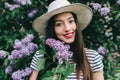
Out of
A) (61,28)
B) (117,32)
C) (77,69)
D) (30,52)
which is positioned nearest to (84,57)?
(77,69)

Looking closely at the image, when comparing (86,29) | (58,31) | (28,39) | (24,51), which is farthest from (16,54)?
(86,29)

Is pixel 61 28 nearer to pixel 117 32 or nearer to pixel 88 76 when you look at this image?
pixel 88 76

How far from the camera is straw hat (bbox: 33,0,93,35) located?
277 centimetres

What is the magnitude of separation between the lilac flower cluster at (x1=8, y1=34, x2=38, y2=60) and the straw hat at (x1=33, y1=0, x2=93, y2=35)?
164 millimetres

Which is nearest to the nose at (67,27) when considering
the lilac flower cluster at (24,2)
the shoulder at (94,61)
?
the shoulder at (94,61)

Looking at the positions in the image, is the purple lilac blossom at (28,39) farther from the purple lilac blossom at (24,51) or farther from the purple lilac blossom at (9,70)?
the purple lilac blossom at (9,70)

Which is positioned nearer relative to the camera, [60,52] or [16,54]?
[60,52]

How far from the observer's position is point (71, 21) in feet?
9.18

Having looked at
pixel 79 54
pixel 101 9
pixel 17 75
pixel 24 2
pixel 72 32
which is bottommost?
pixel 17 75

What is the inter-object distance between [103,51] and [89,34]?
26cm

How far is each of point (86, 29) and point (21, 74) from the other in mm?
752

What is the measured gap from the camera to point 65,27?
2.73 metres

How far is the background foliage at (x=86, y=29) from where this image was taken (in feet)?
11.0

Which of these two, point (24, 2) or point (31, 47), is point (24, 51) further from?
point (24, 2)
